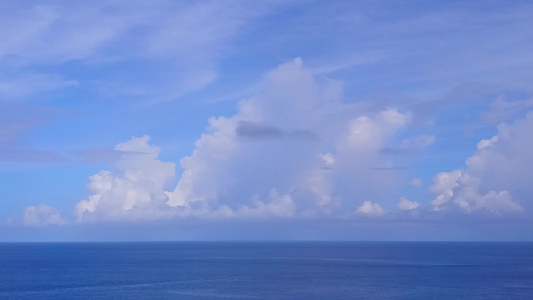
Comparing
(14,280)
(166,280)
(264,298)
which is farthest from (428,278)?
(14,280)

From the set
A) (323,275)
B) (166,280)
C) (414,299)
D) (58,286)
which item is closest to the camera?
(414,299)

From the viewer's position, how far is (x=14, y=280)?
127m

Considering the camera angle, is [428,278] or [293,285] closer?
[293,285]

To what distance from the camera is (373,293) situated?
102 meters

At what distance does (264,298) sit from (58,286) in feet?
147

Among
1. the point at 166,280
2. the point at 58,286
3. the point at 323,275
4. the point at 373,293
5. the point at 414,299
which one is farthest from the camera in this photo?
the point at 323,275

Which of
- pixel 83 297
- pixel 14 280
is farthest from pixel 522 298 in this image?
pixel 14 280

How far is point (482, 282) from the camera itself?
121125 mm

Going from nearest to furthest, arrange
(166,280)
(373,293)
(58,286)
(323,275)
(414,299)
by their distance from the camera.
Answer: (414,299) < (373,293) < (58,286) < (166,280) < (323,275)

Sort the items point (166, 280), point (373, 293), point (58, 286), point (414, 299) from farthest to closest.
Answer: point (166, 280) → point (58, 286) → point (373, 293) → point (414, 299)

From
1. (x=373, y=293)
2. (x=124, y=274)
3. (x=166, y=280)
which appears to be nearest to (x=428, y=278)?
(x=373, y=293)

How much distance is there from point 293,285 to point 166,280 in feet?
98.1

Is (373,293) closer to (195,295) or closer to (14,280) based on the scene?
(195,295)

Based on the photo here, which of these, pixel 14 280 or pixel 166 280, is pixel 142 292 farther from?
pixel 14 280
